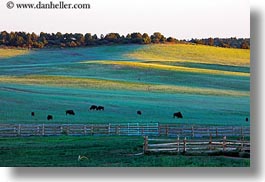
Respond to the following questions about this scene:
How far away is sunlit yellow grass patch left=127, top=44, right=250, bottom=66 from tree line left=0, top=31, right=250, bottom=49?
143 mm

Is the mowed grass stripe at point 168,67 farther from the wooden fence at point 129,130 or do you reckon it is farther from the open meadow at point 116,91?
the wooden fence at point 129,130

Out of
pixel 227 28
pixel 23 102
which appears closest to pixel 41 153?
pixel 23 102

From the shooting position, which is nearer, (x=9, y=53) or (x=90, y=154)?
(x=90, y=154)

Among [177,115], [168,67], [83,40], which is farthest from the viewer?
[168,67]

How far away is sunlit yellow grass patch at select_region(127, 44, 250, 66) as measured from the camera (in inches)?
1845

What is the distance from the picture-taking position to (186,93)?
47.0 meters

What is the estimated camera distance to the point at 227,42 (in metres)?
46.8

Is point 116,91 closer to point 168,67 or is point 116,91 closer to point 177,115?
point 168,67

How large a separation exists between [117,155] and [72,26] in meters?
2.55

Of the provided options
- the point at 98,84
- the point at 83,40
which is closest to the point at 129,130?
the point at 98,84

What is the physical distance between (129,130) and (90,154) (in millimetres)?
886

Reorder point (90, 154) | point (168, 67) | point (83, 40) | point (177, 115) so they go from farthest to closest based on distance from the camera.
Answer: point (168, 67), point (83, 40), point (177, 115), point (90, 154)

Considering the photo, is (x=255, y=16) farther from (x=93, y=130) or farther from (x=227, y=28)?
(x=93, y=130)

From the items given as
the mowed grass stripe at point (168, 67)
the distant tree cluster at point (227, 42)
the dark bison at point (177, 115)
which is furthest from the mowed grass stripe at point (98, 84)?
the distant tree cluster at point (227, 42)
